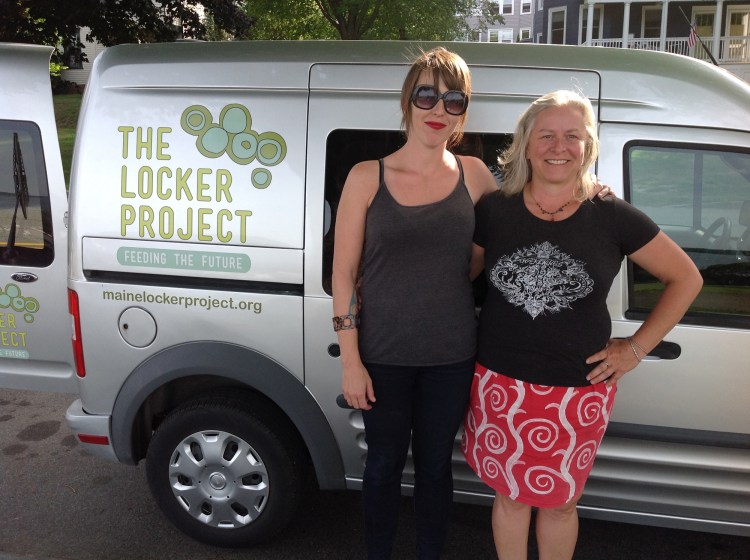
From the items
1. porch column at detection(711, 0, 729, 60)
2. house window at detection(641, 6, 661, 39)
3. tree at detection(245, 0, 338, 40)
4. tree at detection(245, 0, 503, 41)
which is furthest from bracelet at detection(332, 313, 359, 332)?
house window at detection(641, 6, 661, 39)

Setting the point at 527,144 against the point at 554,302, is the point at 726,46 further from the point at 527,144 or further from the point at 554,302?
the point at 554,302

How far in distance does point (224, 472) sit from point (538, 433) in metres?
1.30

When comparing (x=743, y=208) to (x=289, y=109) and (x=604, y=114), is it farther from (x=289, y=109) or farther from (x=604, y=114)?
(x=289, y=109)

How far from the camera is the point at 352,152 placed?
98.7 inches

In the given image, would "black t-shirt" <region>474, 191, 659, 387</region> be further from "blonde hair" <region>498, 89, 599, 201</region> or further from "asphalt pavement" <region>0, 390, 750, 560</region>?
"asphalt pavement" <region>0, 390, 750, 560</region>

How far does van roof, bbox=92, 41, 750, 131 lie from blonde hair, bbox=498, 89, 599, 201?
366 millimetres

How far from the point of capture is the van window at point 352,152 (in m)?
2.47

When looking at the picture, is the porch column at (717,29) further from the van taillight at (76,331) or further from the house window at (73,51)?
the van taillight at (76,331)

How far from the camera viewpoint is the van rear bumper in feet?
9.25

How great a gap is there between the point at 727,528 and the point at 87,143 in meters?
2.80

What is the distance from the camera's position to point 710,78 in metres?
2.35

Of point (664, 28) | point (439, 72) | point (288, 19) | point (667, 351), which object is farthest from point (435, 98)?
point (664, 28)

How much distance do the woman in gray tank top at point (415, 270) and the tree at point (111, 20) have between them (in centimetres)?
629

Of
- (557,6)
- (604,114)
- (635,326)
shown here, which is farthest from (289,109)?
(557,6)
